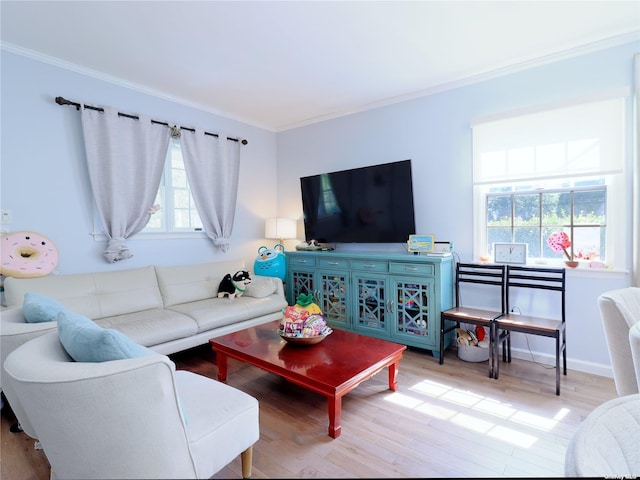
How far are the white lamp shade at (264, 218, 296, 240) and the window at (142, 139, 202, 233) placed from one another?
2.78 feet

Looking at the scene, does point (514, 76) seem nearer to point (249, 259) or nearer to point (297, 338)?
point (297, 338)

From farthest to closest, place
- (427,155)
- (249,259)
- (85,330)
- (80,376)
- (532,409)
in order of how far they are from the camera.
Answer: (249,259) → (427,155) → (532,409) → (85,330) → (80,376)

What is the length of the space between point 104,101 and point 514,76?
3.56 m

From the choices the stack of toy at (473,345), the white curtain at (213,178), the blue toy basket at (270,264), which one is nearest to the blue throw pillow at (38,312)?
the white curtain at (213,178)

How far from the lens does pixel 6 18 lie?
220cm

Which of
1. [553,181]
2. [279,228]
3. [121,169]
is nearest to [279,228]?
[279,228]

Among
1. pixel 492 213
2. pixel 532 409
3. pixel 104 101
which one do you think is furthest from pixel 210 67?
pixel 532 409

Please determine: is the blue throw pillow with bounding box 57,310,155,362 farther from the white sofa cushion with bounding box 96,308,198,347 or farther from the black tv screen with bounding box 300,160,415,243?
the black tv screen with bounding box 300,160,415,243

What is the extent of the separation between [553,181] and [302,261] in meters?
2.46

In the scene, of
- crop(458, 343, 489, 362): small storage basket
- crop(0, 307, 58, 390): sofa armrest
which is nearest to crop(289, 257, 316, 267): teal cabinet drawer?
crop(458, 343, 489, 362): small storage basket

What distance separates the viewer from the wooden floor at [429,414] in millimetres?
1611

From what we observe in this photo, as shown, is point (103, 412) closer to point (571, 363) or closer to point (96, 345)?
point (96, 345)

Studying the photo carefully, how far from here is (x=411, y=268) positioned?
2.99 meters

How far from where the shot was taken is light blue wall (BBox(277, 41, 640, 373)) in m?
2.51
